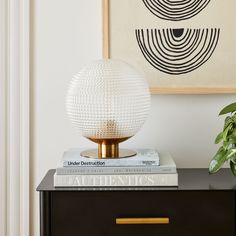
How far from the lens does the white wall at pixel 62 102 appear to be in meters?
1.53

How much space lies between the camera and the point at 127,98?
1.27 m

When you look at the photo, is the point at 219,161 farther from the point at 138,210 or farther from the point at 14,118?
the point at 14,118

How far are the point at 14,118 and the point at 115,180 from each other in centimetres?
46

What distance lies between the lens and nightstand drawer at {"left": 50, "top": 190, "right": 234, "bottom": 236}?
121cm

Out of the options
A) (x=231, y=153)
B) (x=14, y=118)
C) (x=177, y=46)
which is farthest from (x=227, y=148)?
(x=14, y=118)

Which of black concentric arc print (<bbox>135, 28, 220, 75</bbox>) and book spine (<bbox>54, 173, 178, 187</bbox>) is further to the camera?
black concentric arc print (<bbox>135, 28, 220, 75</bbox>)

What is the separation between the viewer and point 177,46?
1.50 meters

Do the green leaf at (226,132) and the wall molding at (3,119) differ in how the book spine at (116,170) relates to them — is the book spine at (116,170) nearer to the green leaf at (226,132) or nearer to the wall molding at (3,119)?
the green leaf at (226,132)

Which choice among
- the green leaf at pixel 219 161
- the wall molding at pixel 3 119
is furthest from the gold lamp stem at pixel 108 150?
the wall molding at pixel 3 119

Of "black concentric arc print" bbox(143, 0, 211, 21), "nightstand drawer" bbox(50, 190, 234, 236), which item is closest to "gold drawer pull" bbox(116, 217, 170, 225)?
"nightstand drawer" bbox(50, 190, 234, 236)

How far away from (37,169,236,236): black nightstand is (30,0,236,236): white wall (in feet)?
1.12

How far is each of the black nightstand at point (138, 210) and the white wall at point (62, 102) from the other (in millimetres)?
340

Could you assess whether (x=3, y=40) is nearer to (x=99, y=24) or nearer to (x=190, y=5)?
(x=99, y=24)

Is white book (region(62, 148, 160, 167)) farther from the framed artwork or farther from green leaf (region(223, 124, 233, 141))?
the framed artwork
